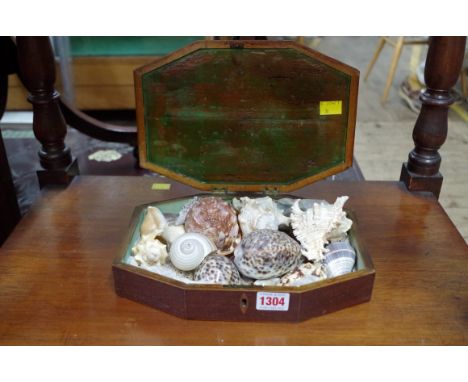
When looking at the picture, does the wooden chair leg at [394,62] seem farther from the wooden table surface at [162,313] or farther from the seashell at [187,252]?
the seashell at [187,252]

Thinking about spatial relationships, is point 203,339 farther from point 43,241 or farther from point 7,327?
point 43,241

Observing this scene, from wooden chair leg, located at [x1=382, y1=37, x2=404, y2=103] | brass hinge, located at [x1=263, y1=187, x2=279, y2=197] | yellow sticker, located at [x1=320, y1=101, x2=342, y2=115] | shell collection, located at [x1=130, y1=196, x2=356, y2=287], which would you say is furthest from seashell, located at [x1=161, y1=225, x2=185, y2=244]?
wooden chair leg, located at [x1=382, y1=37, x2=404, y2=103]

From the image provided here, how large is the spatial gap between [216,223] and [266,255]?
0.17 meters

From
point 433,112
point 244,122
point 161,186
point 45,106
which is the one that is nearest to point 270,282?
point 244,122

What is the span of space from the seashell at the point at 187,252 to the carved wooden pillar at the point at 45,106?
0.56m

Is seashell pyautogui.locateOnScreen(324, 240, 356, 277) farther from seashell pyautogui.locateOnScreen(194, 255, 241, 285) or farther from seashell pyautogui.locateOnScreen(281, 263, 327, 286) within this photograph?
seashell pyautogui.locateOnScreen(194, 255, 241, 285)

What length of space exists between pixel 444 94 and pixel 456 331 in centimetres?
62

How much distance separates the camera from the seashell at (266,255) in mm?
948

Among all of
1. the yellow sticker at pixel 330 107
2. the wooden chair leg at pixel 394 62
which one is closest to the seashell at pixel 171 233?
the yellow sticker at pixel 330 107

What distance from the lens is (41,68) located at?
1.29m

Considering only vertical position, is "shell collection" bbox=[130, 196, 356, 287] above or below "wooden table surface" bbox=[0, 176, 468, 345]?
above

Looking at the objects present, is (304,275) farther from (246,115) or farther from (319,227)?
→ (246,115)

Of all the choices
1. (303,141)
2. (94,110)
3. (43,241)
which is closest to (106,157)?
(94,110)

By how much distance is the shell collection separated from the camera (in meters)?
0.96
